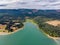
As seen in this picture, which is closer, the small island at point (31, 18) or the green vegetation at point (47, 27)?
the green vegetation at point (47, 27)

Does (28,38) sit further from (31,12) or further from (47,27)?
(31,12)

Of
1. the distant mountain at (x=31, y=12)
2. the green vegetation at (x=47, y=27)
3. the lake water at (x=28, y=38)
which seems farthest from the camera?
the distant mountain at (x=31, y=12)

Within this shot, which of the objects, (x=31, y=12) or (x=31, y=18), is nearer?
(x=31, y=18)

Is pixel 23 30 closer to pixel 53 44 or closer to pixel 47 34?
pixel 47 34

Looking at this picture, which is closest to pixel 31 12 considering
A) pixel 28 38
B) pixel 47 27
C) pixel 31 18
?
pixel 31 18

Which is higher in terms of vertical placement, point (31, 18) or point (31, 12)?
point (31, 12)

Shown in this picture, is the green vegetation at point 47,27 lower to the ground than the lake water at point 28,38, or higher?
lower

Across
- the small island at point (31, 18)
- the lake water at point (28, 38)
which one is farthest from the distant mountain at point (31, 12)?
the lake water at point (28, 38)

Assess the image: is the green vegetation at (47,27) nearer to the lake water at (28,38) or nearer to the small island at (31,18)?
the small island at (31,18)
